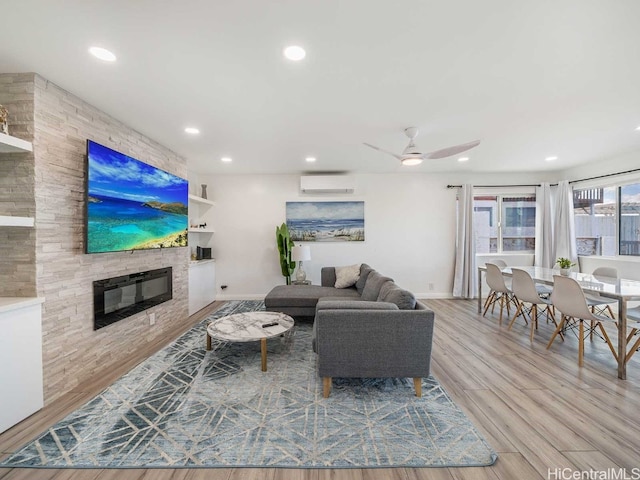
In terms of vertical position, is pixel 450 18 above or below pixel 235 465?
above

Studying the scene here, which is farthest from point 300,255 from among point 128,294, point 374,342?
point 374,342

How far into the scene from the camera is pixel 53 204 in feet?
7.52

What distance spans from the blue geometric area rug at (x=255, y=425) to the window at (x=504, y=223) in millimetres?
4349

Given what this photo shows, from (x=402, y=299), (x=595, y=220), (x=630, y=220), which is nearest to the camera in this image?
(x=402, y=299)

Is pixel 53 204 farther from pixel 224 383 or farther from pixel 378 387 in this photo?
pixel 378 387

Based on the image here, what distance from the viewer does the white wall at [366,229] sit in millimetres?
5562

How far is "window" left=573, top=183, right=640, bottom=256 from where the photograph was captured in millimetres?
4398

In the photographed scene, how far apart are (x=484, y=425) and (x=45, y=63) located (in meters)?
4.10

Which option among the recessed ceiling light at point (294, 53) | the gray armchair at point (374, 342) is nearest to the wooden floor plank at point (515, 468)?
the gray armchair at point (374, 342)

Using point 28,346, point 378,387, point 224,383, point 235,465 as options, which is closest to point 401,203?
point 378,387

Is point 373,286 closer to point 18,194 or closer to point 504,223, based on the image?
point 18,194

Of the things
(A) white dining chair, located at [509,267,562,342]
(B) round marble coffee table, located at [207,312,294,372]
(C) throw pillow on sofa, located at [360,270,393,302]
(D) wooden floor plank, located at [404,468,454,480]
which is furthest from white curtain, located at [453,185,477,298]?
(D) wooden floor plank, located at [404,468,454,480]

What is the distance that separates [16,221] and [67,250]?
52 cm

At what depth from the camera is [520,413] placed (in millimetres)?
2039
